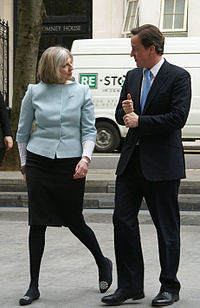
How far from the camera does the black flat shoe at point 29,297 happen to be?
4953 millimetres

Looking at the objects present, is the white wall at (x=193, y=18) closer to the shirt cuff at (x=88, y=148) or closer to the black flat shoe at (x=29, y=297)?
the shirt cuff at (x=88, y=148)

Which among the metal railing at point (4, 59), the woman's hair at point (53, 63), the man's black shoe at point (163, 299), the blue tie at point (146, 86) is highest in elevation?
the woman's hair at point (53, 63)

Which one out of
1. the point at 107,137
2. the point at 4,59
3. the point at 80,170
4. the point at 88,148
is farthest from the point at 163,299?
the point at 4,59

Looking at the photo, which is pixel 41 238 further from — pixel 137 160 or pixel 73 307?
pixel 137 160

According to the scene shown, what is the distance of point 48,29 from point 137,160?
65.7 ft

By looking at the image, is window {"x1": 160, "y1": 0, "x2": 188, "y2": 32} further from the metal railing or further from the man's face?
the man's face

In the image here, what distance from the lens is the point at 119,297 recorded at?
16.4 ft

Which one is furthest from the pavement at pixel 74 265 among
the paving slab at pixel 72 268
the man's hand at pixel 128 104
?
the man's hand at pixel 128 104

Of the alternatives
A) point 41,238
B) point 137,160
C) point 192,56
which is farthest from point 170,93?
point 192,56

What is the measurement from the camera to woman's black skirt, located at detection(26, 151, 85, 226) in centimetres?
506

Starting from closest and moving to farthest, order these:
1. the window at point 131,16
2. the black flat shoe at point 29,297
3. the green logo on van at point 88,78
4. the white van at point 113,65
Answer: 1. the black flat shoe at point 29,297
2. the white van at point 113,65
3. the green logo on van at point 88,78
4. the window at point 131,16

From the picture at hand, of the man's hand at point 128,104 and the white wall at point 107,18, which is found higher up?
the man's hand at point 128,104

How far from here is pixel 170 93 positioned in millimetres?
4871

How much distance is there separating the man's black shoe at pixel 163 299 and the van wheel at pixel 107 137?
14032 millimetres
